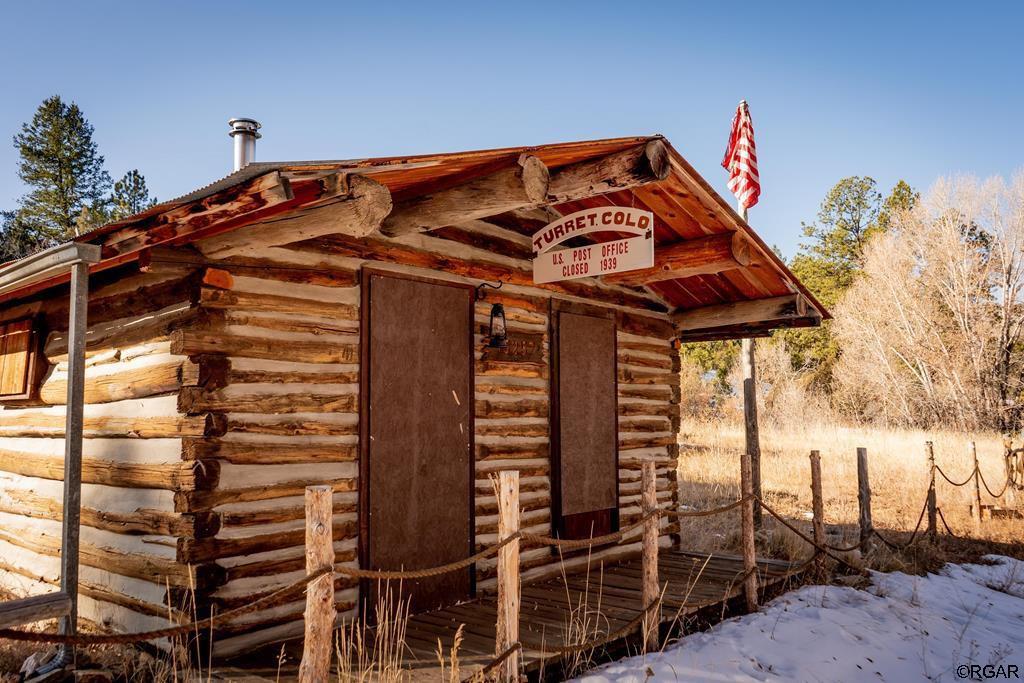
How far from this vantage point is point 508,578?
4.43 metres

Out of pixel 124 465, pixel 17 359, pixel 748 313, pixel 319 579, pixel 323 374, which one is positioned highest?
pixel 748 313

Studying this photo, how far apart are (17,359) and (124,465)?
239 cm

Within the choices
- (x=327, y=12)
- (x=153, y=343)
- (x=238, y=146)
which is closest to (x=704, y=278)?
(x=238, y=146)

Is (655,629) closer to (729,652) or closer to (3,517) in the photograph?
(729,652)

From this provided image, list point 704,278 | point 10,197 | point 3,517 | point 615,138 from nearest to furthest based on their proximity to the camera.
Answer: point 615,138 → point 3,517 → point 704,278 → point 10,197

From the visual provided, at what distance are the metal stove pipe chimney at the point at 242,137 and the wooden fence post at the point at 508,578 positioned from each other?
4456 mm

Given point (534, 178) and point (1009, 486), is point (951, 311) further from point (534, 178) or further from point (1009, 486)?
point (534, 178)

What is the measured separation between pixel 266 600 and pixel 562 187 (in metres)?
3.29

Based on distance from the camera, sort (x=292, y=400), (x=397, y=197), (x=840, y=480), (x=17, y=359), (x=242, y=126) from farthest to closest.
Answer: (x=840, y=480), (x=242, y=126), (x=17, y=359), (x=397, y=197), (x=292, y=400)

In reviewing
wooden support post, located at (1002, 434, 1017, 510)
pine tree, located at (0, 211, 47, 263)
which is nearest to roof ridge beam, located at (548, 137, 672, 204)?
wooden support post, located at (1002, 434, 1017, 510)

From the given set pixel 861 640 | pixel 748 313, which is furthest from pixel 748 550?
pixel 748 313

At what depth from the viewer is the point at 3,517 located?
23.2 feet

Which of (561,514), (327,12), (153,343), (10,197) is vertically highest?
(327,12)

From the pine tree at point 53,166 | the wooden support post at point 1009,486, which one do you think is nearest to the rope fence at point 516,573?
the wooden support post at point 1009,486
